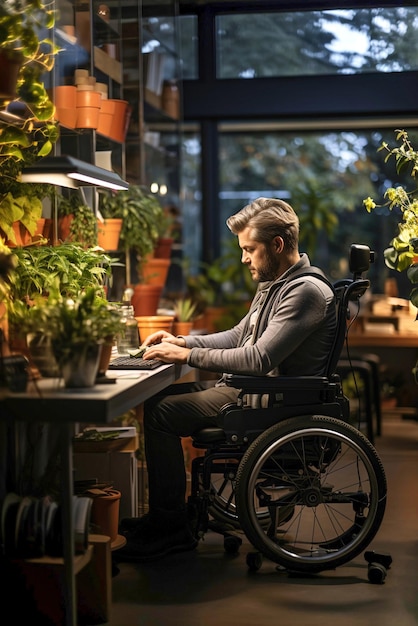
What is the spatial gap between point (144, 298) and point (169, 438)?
175cm

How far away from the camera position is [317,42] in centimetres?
723

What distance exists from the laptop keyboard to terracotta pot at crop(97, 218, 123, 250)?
1.41m

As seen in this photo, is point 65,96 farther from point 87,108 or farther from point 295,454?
point 295,454

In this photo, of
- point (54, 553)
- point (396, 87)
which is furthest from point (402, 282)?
point (54, 553)

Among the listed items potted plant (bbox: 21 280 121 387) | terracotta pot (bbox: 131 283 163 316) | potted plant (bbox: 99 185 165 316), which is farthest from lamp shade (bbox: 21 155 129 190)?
terracotta pot (bbox: 131 283 163 316)

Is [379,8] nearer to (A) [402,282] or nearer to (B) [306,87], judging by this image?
(B) [306,87]

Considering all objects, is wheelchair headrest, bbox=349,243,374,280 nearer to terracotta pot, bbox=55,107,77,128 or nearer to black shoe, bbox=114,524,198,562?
black shoe, bbox=114,524,198,562

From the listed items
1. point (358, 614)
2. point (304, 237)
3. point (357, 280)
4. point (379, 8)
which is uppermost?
point (379, 8)

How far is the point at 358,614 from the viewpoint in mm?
3174

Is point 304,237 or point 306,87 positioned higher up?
point 306,87

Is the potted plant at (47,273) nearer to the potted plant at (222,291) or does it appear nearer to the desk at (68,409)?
the desk at (68,409)

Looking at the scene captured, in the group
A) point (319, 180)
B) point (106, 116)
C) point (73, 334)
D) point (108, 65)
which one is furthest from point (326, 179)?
point (73, 334)

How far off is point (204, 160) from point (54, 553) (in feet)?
16.9

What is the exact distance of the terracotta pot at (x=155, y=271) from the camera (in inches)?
227
